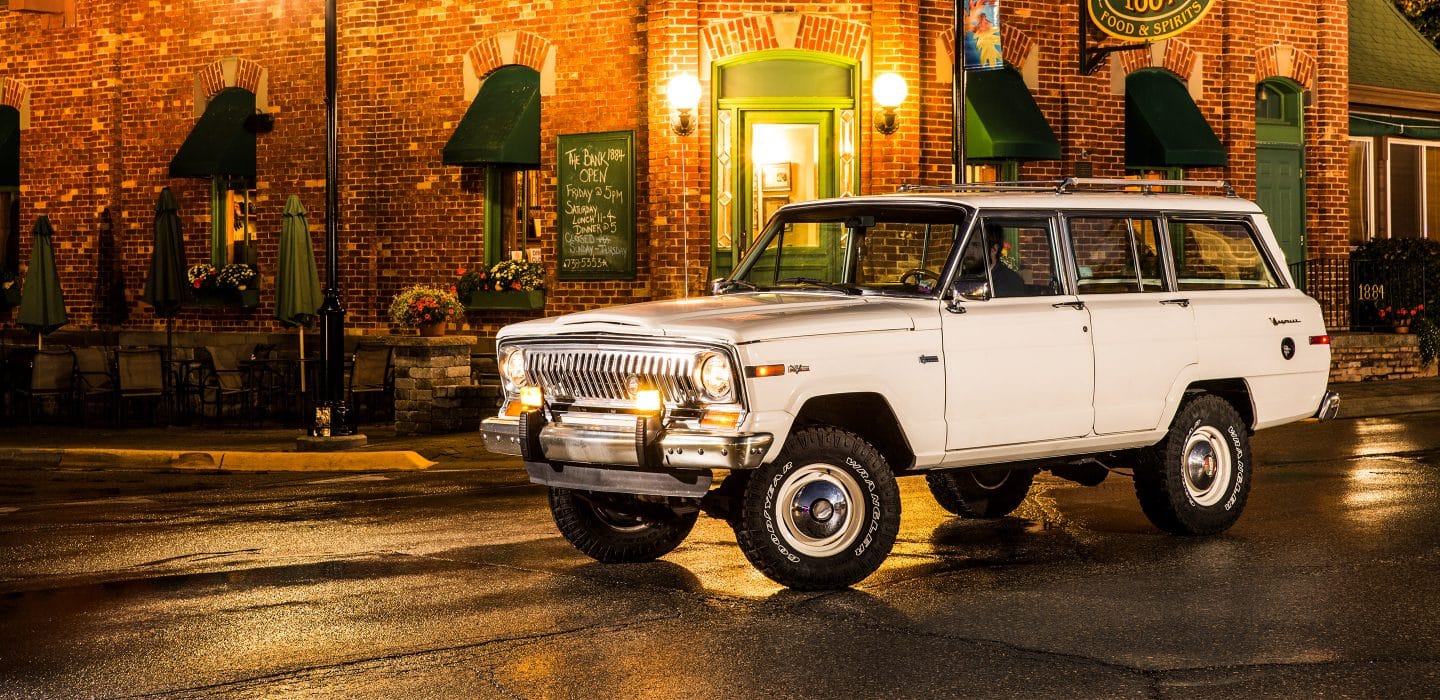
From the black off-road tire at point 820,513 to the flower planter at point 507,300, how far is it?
12.3 metres

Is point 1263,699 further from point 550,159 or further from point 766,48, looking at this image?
point 550,159

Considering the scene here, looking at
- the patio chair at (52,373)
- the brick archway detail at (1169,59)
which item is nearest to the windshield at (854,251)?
the patio chair at (52,373)

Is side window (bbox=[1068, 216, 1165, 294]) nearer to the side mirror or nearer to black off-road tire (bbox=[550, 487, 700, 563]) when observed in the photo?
the side mirror

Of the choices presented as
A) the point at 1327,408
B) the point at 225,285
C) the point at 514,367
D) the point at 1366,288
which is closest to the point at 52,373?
the point at 225,285

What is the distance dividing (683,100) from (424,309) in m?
3.73

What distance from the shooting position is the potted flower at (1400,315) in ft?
76.9

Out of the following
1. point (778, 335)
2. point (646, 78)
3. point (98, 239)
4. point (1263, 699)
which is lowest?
point (1263, 699)

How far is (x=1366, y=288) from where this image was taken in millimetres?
24141

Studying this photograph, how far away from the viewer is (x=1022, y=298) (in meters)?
9.37

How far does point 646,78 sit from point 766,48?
1.45 m

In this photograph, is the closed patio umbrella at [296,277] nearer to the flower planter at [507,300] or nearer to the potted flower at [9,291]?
the flower planter at [507,300]

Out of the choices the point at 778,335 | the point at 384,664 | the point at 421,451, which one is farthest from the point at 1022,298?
the point at 421,451

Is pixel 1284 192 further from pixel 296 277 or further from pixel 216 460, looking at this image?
pixel 216 460

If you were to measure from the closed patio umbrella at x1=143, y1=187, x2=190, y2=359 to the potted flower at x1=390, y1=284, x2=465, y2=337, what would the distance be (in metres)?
3.17
